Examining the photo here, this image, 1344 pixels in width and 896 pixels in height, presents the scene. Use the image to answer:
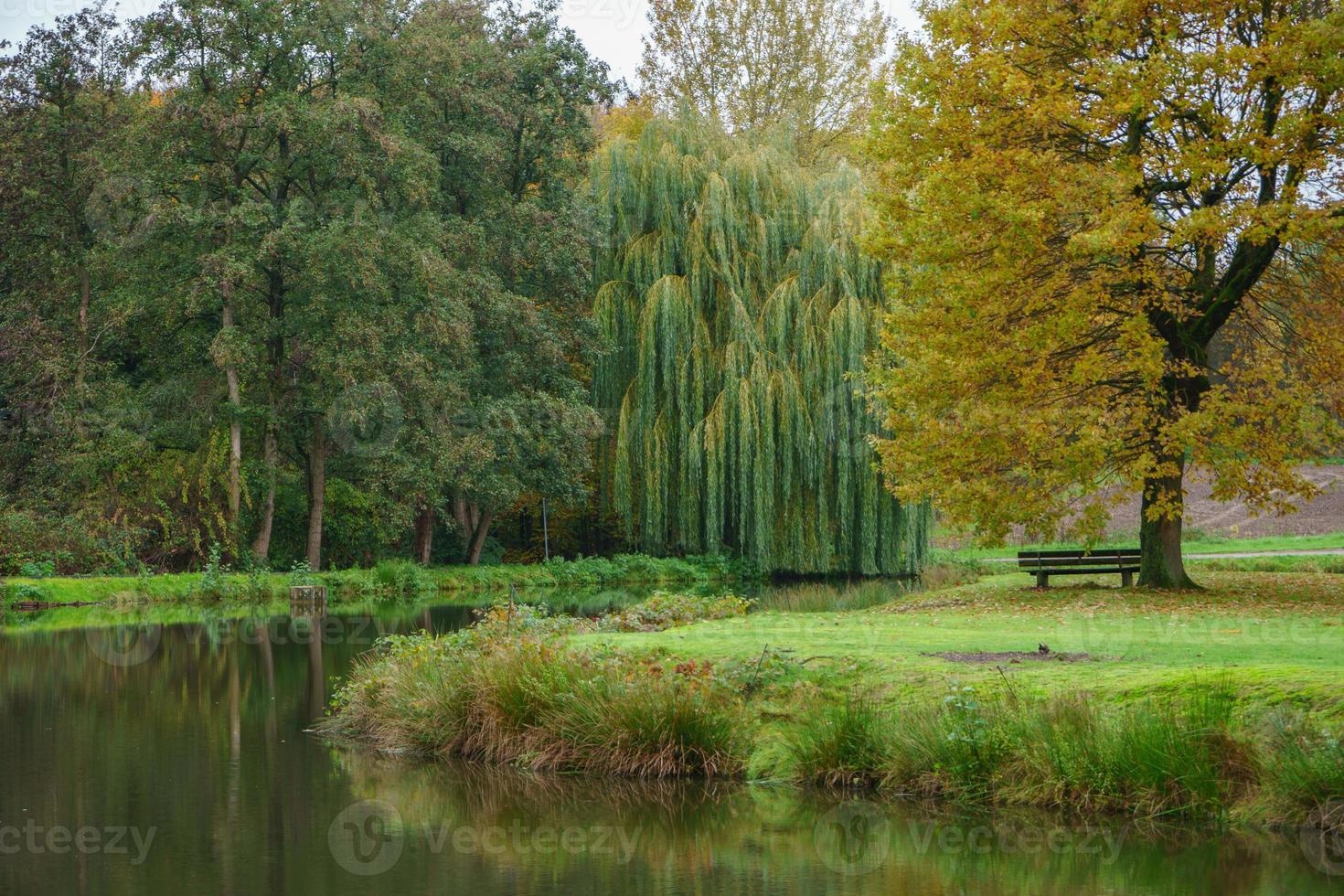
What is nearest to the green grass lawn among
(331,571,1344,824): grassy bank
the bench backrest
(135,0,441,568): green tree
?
(331,571,1344,824): grassy bank

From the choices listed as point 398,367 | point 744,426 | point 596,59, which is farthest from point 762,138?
point 398,367

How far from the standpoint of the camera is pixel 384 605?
26.0m

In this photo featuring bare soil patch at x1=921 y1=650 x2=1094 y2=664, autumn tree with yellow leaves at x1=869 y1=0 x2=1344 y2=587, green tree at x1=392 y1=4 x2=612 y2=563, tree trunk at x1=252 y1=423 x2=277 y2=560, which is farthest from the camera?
green tree at x1=392 y1=4 x2=612 y2=563

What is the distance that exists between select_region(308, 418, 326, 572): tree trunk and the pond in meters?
18.0

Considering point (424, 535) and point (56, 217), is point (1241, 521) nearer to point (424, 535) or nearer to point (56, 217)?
point (424, 535)

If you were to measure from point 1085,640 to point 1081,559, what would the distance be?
7.87m

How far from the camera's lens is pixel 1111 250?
16.0 metres

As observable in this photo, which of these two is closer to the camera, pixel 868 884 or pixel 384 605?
pixel 868 884

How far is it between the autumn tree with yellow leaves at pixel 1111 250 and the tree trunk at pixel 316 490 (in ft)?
51.0

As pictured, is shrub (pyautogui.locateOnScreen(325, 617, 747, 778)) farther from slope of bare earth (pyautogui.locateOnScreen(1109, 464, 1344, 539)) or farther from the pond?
slope of bare earth (pyautogui.locateOnScreen(1109, 464, 1344, 539))

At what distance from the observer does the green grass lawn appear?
8.90 metres

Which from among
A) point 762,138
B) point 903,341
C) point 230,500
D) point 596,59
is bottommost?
point 230,500

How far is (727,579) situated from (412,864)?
22569 mm

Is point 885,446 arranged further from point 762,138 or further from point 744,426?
point 762,138
